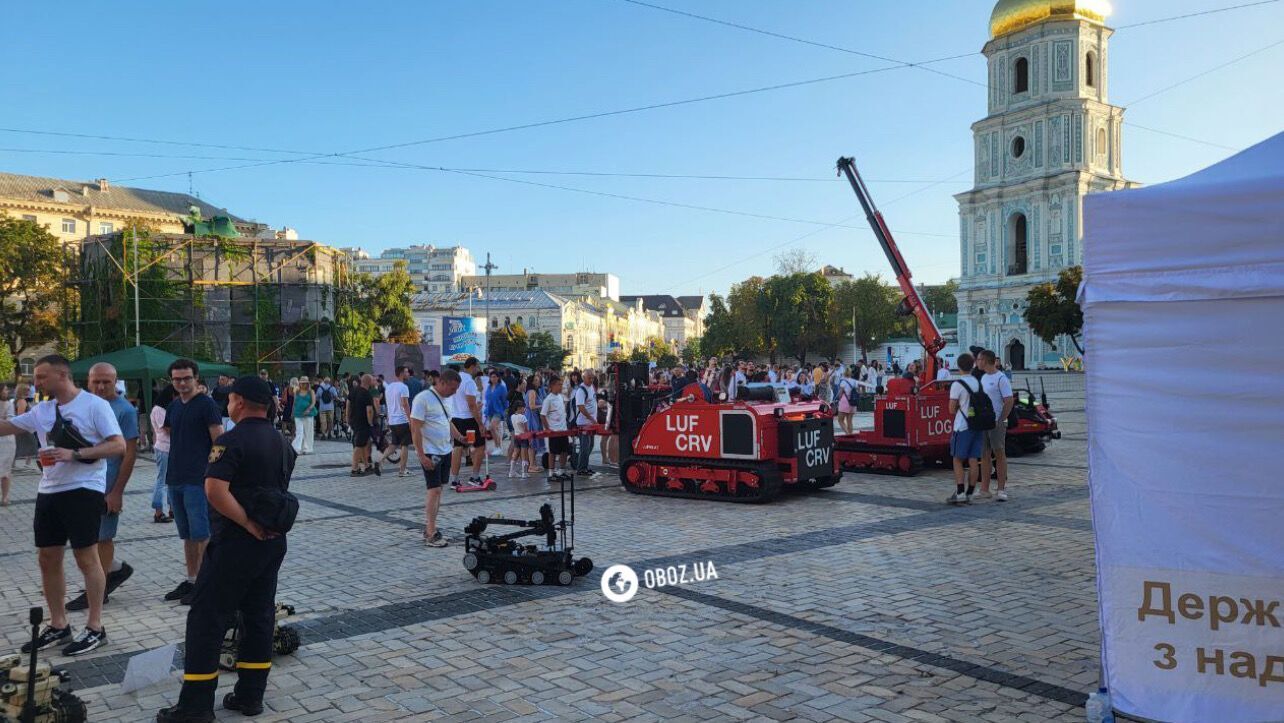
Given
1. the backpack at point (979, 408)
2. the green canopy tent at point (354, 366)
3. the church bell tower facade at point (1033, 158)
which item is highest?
the church bell tower facade at point (1033, 158)

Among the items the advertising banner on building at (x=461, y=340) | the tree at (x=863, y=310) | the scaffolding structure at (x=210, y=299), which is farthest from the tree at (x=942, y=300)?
the scaffolding structure at (x=210, y=299)

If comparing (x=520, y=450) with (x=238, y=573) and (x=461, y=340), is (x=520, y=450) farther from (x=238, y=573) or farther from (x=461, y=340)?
(x=461, y=340)

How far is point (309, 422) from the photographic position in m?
19.8

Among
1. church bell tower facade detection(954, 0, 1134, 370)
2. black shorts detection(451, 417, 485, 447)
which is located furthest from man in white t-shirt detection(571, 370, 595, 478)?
church bell tower facade detection(954, 0, 1134, 370)

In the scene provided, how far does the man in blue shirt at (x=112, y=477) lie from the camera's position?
20.3 ft

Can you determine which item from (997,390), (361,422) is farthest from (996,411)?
(361,422)

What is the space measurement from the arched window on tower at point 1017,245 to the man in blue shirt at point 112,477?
67.1 m

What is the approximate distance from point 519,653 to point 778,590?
7.73 feet

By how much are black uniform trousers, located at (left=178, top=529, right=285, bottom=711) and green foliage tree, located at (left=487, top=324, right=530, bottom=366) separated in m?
66.4

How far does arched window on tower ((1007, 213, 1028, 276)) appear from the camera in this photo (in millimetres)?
65625

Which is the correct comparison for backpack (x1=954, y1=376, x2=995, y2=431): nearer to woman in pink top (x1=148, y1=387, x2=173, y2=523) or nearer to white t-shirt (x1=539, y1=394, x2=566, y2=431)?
white t-shirt (x1=539, y1=394, x2=566, y2=431)

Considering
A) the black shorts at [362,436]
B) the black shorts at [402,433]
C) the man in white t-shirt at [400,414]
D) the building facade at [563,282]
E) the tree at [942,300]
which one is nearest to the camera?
the man in white t-shirt at [400,414]

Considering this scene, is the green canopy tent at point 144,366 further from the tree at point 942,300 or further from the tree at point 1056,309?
the tree at point 942,300

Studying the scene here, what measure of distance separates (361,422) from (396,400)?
71 centimetres
